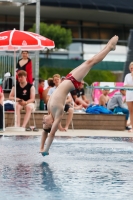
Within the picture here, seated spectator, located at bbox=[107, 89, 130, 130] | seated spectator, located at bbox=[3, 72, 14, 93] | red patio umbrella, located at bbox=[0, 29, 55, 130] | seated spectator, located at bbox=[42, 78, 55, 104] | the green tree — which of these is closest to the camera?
red patio umbrella, located at bbox=[0, 29, 55, 130]

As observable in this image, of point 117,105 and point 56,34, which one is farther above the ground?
point 56,34

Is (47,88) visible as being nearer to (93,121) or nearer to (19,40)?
(93,121)

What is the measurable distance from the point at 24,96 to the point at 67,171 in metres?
8.95

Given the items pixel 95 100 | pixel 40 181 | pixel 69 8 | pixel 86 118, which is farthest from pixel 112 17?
pixel 40 181

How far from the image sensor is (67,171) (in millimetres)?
9047

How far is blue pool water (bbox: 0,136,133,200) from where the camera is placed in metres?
7.25

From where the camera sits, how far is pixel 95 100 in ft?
80.0

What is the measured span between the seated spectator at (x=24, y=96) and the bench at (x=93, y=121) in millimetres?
934

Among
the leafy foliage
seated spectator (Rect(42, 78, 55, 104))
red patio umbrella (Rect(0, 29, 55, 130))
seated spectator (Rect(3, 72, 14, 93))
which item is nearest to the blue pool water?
red patio umbrella (Rect(0, 29, 55, 130))

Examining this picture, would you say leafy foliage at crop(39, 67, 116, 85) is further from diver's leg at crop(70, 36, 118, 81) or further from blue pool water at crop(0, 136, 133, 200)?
diver's leg at crop(70, 36, 118, 81)

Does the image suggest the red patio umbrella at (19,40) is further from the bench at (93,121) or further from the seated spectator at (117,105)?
the seated spectator at (117,105)

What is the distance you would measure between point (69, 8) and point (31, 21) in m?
2.84

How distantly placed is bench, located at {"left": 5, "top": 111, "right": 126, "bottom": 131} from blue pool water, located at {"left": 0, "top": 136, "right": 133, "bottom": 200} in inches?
197

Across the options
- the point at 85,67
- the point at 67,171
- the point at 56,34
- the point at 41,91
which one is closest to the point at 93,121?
the point at 41,91
